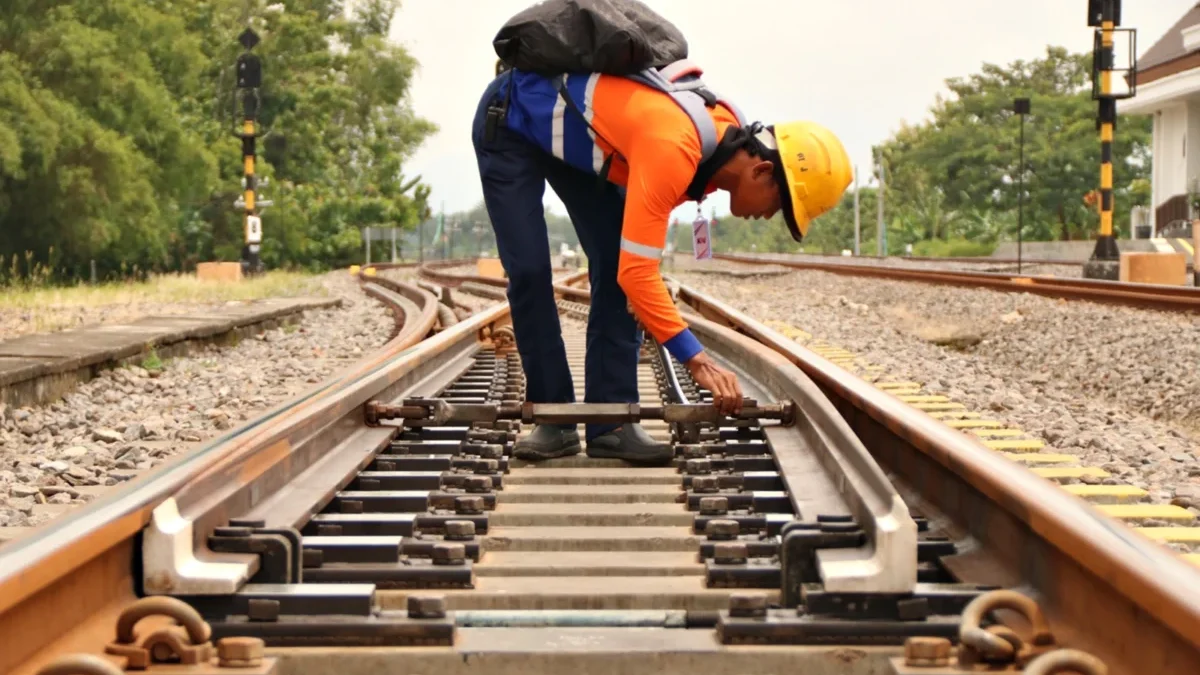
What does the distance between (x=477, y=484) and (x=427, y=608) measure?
4.20 feet

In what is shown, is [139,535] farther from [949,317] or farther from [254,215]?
[254,215]

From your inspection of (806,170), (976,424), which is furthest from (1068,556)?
(976,424)

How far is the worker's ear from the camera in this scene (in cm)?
367

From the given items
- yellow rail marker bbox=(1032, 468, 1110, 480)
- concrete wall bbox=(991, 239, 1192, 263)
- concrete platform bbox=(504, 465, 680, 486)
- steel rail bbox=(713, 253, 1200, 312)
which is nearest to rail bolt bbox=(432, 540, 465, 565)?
concrete platform bbox=(504, 465, 680, 486)

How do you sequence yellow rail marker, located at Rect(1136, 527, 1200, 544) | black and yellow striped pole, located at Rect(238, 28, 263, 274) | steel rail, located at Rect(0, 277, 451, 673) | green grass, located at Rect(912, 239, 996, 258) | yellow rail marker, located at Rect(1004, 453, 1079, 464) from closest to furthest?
steel rail, located at Rect(0, 277, 451, 673), yellow rail marker, located at Rect(1136, 527, 1200, 544), yellow rail marker, located at Rect(1004, 453, 1079, 464), black and yellow striped pole, located at Rect(238, 28, 263, 274), green grass, located at Rect(912, 239, 996, 258)

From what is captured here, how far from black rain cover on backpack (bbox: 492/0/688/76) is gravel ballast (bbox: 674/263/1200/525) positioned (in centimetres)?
214

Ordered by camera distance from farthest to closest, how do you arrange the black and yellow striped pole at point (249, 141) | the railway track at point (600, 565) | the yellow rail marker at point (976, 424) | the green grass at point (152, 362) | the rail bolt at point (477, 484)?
the black and yellow striped pole at point (249, 141), the green grass at point (152, 362), the yellow rail marker at point (976, 424), the rail bolt at point (477, 484), the railway track at point (600, 565)

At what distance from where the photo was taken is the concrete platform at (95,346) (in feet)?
23.1

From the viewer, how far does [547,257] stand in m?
4.23

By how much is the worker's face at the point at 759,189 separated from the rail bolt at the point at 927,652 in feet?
5.33

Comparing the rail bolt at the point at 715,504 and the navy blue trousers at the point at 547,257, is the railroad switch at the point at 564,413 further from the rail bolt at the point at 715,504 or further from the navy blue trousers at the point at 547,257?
the rail bolt at the point at 715,504

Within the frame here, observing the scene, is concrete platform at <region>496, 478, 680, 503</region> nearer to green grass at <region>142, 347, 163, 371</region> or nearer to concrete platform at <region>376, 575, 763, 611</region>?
concrete platform at <region>376, 575, 763, 611</region>

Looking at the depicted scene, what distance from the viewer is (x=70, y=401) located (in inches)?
288

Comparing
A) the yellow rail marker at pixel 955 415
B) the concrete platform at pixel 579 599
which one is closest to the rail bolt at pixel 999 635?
the concrete platform at pixel 579 599
